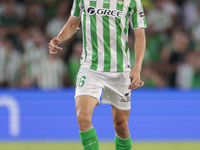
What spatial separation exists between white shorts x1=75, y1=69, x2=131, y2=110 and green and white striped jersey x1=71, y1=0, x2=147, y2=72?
0.07 metres

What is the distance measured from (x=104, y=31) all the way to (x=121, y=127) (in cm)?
112

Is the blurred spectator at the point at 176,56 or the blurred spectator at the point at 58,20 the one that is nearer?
the blurred spectator at the point at 176,56

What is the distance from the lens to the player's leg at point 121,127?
4961 mm

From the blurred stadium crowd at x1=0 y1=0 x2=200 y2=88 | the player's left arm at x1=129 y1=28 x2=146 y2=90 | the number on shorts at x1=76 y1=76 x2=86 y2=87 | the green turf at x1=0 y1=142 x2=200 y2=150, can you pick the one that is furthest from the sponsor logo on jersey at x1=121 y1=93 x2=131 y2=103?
the blurred stadium crowd at x1=0 y1=0 x2=200 y2=88

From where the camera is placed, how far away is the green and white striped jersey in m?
4.71

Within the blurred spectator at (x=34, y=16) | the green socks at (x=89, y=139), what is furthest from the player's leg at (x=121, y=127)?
the blurred spectator at (x=34, y=16)

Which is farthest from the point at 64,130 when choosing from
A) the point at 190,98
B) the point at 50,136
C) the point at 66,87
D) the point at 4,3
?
the point at 4,3

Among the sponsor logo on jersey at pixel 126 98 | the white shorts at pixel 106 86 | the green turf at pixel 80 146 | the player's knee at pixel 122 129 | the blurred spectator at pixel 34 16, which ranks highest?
the blurred spectator at pixel 34 16

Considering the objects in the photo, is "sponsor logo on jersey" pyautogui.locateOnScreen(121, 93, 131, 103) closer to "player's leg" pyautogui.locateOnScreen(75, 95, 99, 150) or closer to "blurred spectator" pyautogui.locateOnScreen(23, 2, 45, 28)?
"player's leg" pyautogui.locateOnScreen(75, 95, 99, 150)

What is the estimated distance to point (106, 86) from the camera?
4766mm

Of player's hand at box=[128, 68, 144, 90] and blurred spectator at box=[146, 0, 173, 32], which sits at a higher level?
blurred spectator at box=[146, 0, 173, 32]

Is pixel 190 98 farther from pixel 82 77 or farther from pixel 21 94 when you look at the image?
pixel 82 77

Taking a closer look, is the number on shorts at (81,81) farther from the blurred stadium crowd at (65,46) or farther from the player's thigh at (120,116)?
the blurred stadium crowd at (65,46)

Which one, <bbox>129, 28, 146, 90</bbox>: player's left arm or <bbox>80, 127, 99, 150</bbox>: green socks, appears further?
<bbox>129, 28, 146, 90</bbox>: player's left arm
